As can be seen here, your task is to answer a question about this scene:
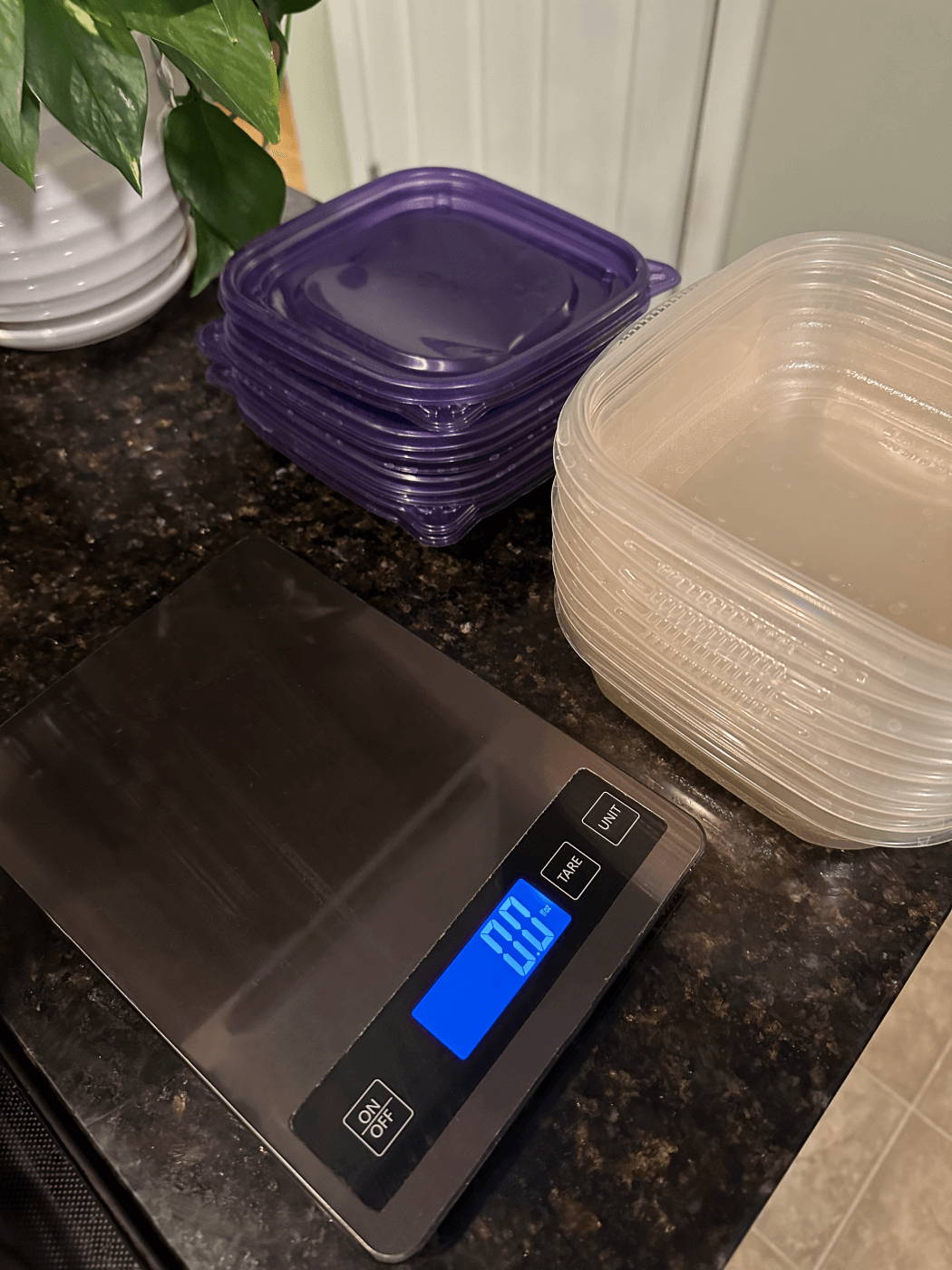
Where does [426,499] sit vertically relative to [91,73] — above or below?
below

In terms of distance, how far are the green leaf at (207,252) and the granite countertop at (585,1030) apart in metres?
0.20

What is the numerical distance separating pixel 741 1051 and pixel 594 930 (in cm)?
9

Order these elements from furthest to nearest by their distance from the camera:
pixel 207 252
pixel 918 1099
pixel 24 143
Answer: pixel 918 1099 → pixel 207 252 → pixel 24 143

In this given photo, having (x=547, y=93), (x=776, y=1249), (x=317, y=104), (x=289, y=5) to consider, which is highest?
(x=289, y=5)

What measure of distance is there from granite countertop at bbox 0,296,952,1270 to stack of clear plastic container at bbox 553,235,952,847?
0.14ft

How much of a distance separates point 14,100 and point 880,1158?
4.71ft

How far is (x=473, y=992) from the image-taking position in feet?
1.45

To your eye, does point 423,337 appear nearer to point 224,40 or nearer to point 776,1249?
point 224,40

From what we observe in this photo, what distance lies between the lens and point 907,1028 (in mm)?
1293

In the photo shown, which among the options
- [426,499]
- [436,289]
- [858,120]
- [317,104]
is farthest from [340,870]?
[317,104]

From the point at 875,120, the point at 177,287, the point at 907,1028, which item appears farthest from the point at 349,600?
the point at 907,1028

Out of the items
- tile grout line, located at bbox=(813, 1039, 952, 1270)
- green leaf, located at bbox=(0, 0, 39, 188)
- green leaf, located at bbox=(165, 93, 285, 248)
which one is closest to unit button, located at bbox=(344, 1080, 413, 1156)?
green leaf, located at bbox=(0, 0, 39, 188)

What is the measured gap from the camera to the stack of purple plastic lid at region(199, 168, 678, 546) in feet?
1.91

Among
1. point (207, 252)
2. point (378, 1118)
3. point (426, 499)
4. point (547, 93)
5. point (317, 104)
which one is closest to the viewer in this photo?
point (378, 1118)
